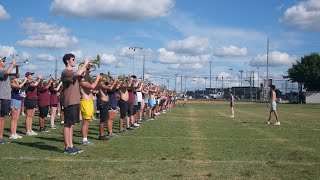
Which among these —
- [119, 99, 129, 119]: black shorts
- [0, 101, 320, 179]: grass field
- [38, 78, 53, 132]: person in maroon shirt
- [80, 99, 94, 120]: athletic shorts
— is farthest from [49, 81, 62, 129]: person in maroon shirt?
[80, 99, 94, 120]: athletic shorts

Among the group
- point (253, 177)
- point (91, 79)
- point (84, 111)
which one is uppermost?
point (91, 79)

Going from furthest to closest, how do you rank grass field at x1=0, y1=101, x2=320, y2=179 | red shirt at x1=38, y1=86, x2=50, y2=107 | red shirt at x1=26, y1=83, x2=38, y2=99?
1. red shirt at x1=38, y1=86, x2=50, y2=107
2. red shirt at x1=26, y1=83, x2=38, y2=99
3. grass field at x1=0, y1=101, x2=320, y2=179

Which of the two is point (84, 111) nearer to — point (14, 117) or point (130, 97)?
point (14, 117)

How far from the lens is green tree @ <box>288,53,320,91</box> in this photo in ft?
281

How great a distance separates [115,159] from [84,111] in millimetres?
2384

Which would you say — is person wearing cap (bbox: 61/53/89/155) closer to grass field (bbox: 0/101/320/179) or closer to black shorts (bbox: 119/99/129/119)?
grass field (bbox: 0/101/320/179)

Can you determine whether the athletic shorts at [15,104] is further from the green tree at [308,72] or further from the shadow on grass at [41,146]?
the green tree at [308,72]

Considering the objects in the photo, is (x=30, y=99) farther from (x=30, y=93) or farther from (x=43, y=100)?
(x=43, y=100)

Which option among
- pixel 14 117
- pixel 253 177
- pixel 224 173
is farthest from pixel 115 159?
pixel 14 117

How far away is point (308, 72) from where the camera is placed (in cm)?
8594

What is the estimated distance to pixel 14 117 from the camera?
12477mm

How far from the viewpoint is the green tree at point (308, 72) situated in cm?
8562

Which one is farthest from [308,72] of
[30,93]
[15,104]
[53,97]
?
[15,104]

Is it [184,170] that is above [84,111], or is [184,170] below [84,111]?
below
